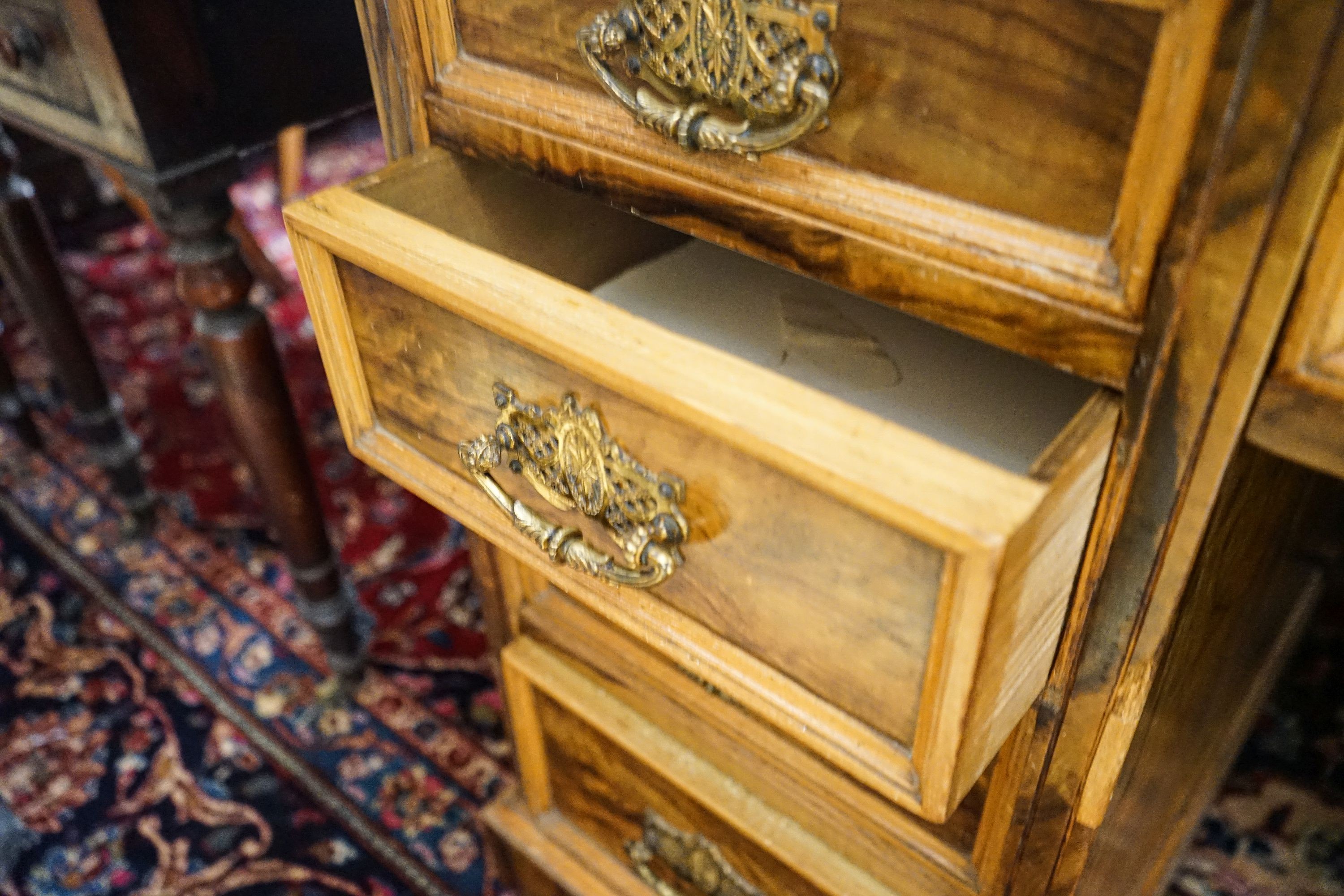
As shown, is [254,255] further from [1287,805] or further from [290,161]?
[1287,805]

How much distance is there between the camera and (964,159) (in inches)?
13.4

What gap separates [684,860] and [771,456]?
46 cm

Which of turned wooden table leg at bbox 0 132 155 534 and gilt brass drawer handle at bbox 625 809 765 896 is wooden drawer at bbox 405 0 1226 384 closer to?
gilt brass drawer handle at bbox 625 809 765 896

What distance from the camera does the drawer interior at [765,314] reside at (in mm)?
452

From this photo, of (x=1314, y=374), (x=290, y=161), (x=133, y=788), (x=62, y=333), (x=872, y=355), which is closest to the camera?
(x=1314, y=374)

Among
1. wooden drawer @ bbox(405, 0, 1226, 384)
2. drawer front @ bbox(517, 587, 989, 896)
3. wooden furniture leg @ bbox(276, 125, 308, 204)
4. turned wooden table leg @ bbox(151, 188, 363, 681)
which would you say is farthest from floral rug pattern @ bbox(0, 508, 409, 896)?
wooden furniture leg @ bbox(276, 125, 308, 204)

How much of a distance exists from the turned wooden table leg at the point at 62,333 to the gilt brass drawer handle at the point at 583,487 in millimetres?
839

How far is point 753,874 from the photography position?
2.09 feet

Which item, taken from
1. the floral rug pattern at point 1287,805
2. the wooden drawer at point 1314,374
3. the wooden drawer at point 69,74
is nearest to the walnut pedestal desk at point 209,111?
the wooden drawer at point 69,74

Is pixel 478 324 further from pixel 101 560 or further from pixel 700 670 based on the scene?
pixel 101 560

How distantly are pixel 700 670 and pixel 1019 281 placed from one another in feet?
0.62

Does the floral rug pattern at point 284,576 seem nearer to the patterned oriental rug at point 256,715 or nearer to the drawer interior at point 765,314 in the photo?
the patterned oriental rug at point 256,715

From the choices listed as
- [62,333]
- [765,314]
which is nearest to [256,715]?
[62,333]

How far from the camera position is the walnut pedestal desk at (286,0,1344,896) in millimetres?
301
